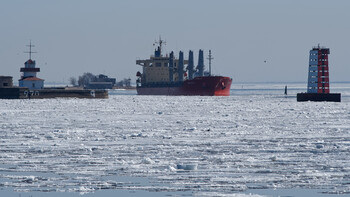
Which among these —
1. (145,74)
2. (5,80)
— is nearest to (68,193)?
(5,80)

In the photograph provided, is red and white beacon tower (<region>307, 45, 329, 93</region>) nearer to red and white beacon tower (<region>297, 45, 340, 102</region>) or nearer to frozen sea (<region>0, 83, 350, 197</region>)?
red and white beacon tower (<region>297, 45, 340, 102</region>)

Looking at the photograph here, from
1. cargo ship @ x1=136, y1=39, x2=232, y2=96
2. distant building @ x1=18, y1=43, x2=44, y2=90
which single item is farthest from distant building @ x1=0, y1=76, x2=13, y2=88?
cargo ship @ x1=136, y1=39, x2=232, y2=96

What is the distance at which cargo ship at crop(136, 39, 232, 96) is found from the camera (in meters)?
105

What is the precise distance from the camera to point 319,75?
6338cm

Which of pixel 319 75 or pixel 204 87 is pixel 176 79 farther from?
pixel 319 75

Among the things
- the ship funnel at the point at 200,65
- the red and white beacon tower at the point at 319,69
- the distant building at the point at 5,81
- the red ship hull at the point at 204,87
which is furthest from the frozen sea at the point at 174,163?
the ship funnel at the point at 200,65

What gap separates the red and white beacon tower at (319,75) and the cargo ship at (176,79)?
40.2 meters

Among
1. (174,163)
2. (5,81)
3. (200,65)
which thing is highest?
(200,65)

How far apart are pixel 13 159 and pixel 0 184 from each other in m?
3.24

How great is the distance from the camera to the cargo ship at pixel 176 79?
105 meters

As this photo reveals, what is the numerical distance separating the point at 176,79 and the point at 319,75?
5821 cm

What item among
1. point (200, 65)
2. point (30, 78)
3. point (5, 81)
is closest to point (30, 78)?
point (30, 78)

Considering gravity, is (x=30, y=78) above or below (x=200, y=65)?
below

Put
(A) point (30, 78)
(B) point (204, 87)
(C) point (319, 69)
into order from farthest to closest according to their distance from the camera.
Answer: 1. (B) point (204, 87)
2. (A) point (30, 78)
3. (C) point (319, 69)
